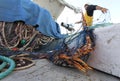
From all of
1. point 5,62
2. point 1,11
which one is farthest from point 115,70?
point 1,11

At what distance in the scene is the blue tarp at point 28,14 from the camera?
3.20 metres

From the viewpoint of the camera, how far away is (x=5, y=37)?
3117mm

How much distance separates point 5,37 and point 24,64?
847 millimetres

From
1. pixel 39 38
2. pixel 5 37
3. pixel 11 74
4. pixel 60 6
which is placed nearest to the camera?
pixel 11 74

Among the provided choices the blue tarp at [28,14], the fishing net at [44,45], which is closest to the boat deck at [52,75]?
the fishing net at [44,45]

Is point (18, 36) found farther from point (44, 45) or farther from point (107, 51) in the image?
point (107, 51)

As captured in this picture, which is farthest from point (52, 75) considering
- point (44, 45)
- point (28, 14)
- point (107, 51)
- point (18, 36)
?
point (28, 14)

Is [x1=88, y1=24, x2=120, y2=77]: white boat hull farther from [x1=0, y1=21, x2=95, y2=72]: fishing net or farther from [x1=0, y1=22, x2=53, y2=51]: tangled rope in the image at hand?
[x1=0, y1=22, x2=53, y2=51]: tangled rope

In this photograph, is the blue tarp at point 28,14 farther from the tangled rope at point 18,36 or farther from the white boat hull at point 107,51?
the white boat hull at point 107,51

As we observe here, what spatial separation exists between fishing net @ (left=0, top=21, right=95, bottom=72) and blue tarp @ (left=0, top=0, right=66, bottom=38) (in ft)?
0.30

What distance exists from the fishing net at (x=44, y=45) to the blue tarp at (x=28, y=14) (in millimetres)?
92

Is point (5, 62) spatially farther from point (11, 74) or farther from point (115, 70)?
point (115, 70)

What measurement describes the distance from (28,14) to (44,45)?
2.21 ft

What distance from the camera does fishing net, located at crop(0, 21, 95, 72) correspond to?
2.49 m
